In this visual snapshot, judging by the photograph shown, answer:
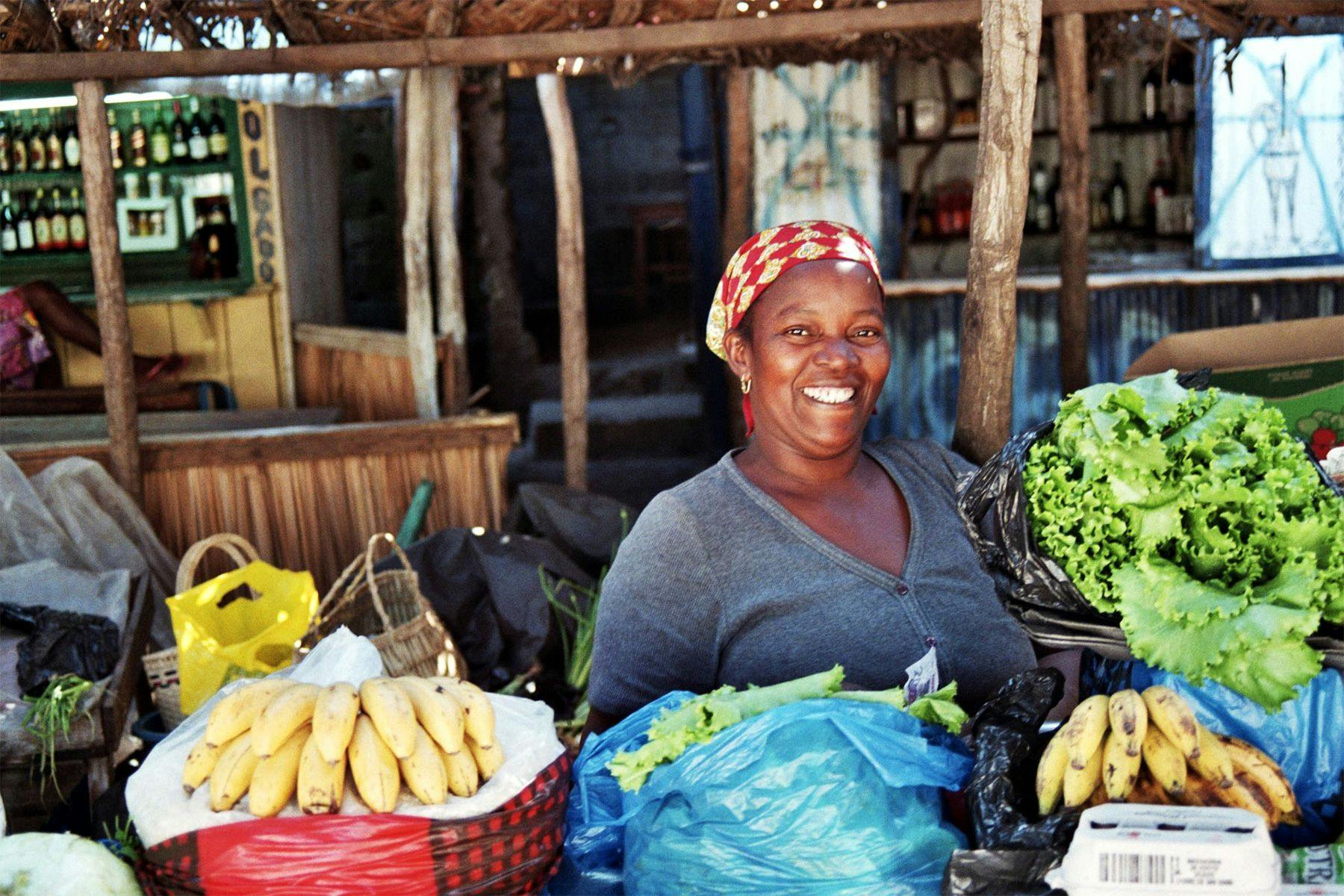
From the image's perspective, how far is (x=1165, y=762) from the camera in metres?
2.08

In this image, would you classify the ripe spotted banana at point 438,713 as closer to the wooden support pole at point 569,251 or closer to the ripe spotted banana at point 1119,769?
the ripe spotted banana at point 1119,769

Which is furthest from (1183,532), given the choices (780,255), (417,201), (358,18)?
(417,201)

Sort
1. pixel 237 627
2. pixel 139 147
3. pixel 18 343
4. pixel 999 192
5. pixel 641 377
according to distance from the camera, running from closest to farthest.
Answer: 1. pixel 999 192
2. pixel 237 627
3. pixel 18 343
4. pixel 139 147
5. pixel 641 377

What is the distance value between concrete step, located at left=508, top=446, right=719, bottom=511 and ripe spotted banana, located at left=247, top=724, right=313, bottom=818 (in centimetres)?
673

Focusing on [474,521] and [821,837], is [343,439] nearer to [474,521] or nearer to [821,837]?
[474,521]

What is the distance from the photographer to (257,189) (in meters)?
7.85

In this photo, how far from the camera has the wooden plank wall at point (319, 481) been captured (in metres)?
6.13

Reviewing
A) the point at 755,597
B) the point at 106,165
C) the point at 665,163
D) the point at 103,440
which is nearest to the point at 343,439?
the point at 103,440

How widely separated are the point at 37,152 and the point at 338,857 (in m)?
7.30

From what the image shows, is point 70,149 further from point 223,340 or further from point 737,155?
point 737,155

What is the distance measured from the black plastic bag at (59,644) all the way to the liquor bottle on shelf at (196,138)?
3958 mm

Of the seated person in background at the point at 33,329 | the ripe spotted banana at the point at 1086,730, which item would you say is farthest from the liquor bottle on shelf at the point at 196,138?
the ripe spotted banana at the point at 1086,730

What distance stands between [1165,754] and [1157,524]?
1.22 feet

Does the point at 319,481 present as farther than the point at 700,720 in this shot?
Yes
